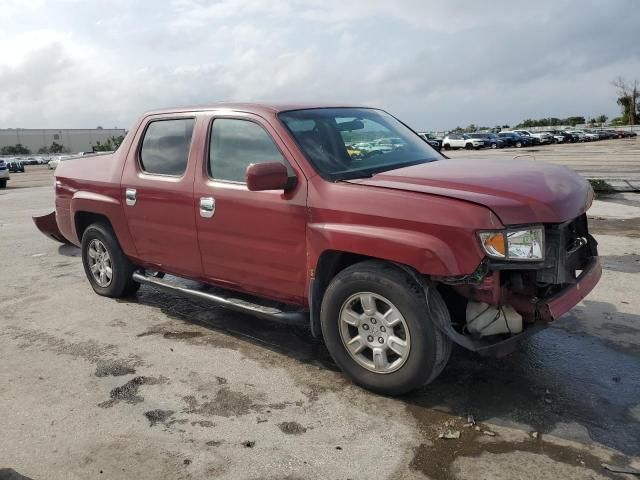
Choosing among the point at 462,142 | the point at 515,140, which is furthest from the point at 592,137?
the point at 462,142

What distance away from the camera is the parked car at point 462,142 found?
48406mm

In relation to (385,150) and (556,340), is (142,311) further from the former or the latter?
(556,340)

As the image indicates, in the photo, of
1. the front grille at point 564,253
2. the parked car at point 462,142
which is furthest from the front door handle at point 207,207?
the parked car at point 462,142

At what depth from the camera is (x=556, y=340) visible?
444 cm

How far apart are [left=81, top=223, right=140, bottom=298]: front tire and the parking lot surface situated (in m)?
0.39

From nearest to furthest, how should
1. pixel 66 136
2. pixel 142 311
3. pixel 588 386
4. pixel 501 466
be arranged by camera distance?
pixel 501 466 < pixel 588 386 < pixel 142 311 < pixel 66 136

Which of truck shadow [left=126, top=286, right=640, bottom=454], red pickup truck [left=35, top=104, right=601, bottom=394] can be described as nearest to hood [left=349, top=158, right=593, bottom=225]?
red pickup truck [left=35, top=104, right=601, bottom=394]

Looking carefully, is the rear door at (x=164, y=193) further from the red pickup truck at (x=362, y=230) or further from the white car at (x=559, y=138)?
the white car at (x=559, y=138)

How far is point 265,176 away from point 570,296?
1.96 m

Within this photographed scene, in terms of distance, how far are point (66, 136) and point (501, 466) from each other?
14633 centimetres

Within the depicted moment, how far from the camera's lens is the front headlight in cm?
313

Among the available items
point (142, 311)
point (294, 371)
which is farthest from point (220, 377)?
point (142, 311)

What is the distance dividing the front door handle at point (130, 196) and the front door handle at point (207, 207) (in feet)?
3.15

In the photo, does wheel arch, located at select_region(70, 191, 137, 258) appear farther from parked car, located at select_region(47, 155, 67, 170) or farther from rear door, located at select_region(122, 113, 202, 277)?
parked car, located at select_region(47, 155, 67, 170)
